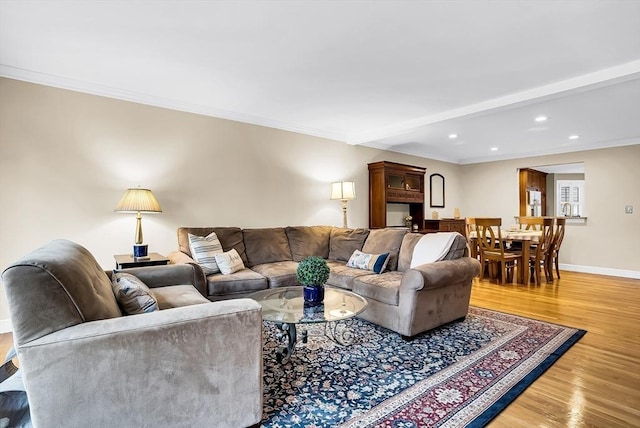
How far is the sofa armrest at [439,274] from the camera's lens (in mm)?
2643

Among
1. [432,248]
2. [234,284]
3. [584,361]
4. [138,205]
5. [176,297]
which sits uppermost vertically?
[138,205]

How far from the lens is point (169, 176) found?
3.79 meters

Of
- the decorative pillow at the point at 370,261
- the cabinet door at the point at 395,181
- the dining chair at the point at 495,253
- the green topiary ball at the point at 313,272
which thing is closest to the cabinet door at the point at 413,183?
the cabinet door at the point at 395,181

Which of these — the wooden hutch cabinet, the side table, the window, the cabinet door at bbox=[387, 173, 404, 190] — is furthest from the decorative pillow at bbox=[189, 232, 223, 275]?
the window

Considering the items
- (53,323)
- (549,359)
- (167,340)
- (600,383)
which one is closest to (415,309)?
(549,359)

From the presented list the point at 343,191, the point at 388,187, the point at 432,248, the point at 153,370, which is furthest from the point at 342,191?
the point at 153,370

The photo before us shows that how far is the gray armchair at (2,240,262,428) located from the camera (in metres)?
1.23

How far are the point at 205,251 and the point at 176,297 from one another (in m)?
1.27

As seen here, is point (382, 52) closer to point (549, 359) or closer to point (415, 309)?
point (415, 309)

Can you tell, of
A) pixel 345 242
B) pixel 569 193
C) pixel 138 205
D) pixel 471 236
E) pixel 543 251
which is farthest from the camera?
pixel 569 193

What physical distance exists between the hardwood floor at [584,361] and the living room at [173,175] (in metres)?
1.21

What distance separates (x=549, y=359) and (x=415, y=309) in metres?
1.00

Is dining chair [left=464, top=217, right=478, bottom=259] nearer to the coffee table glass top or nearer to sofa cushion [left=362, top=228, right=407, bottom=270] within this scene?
sofa cushion [left=362, top=228, right=407, bottom=270]

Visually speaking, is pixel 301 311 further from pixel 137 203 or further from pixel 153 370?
pixel 137 203
